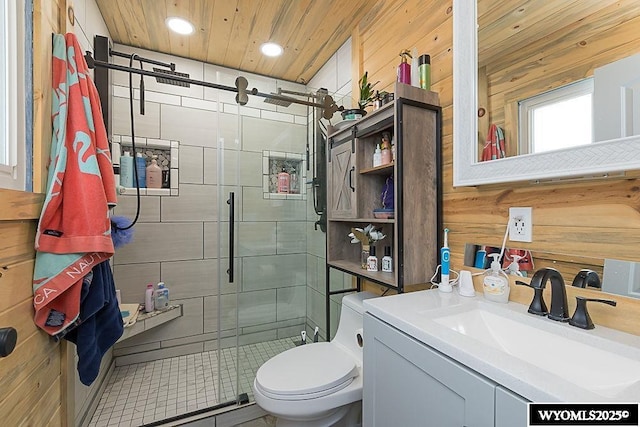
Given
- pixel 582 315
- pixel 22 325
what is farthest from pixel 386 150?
pixel 22 325

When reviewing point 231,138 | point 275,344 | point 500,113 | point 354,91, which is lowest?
point 275,344

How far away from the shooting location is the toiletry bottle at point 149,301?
2.24 meters

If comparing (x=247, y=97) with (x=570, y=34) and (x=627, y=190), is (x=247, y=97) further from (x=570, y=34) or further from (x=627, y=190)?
(x=627, y=190)

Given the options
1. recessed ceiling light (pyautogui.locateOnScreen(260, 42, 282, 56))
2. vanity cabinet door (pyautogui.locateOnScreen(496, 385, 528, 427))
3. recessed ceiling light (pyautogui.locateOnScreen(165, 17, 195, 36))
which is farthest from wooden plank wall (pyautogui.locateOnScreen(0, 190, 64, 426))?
recessed ceiling light (pyautogui.locateOnScreen(260, 42, 282, 56))

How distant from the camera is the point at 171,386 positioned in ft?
6.66

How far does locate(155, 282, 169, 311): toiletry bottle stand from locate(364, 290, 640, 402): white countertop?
193 centimetres

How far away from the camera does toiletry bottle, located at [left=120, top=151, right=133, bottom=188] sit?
2.16 metres

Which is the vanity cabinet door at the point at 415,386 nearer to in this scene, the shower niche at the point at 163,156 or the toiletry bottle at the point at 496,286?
the toiletry bottle at the point at 496,286

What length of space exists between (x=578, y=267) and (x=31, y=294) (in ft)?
5.67

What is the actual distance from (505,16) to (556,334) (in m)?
1.13

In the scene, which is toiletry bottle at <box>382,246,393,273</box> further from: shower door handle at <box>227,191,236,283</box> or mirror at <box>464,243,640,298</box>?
shower door handle at <box>227,191,236,283</box>

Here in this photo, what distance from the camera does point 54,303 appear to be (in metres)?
0.94

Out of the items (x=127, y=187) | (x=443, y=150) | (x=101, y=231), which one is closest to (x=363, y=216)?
(x=443, y=150)

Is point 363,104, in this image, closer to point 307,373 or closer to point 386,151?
point 386,151
